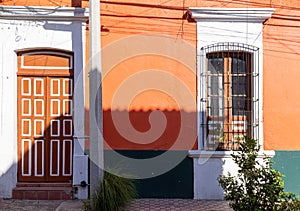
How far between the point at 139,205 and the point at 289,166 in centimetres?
311

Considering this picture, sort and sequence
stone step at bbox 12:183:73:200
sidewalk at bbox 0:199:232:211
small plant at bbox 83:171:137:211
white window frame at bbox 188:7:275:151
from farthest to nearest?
white window frame at bbox 188:7:275:151, stone step at bbox 12:183:73:200, sidewalk at bbox 0:199:232:211, small plant at bbox 83:171:137:211

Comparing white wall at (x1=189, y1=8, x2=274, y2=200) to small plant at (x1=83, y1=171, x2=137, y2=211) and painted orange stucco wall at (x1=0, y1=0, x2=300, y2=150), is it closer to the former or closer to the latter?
painted orange stucco wall at (x1=0, y1=0, x2=300, y2=150)

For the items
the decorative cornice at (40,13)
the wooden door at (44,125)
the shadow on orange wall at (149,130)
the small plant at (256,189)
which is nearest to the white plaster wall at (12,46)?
the decorative cornice at (40,13)

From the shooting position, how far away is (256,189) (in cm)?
609

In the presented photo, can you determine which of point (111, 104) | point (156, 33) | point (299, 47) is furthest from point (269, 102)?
point (111, 104)

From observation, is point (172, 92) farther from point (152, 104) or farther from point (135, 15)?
point (135, 15)

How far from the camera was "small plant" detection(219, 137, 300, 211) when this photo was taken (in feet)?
19.3

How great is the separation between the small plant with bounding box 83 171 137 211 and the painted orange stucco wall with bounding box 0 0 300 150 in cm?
110

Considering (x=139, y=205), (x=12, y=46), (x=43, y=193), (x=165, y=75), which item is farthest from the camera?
(x=165, y=75)

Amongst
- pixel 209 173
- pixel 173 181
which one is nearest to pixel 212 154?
pixel 209 173

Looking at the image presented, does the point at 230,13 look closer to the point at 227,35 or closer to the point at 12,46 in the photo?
the point at 227,35

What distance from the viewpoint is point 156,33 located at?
25.9 feet

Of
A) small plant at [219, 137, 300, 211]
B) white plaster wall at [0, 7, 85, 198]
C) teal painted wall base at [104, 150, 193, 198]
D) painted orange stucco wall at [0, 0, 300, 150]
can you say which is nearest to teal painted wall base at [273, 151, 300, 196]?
painted orange stucco wall at [0, 0, 300, 150]

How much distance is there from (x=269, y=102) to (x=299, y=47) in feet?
4.18
